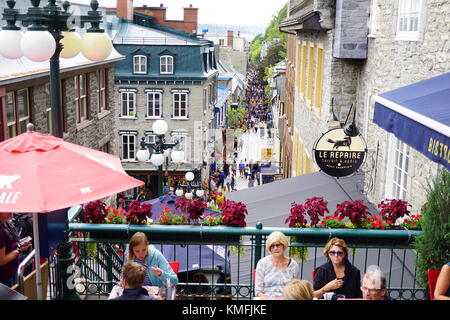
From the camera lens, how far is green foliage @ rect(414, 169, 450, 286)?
536 centimetres

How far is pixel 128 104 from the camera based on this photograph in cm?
3469

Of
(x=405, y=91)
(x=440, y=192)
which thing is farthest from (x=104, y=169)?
(x=405, y=91)

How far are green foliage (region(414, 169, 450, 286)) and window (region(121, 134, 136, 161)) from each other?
2989 centimetres

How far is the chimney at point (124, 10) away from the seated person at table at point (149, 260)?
33.9m

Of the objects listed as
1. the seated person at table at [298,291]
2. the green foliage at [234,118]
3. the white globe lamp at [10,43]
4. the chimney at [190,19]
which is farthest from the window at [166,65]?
the seated person at table at [298,291]

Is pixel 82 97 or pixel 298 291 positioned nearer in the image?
pixel 298 291

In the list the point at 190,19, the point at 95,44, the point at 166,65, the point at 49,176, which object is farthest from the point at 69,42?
the point at 190,19

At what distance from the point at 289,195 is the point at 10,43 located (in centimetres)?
798

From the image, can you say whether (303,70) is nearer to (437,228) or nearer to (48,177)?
(437,228)

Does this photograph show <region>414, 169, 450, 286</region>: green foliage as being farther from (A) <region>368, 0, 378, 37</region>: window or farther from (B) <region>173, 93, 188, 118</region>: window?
(B) <region>173, 93, 188, 118</region>: window

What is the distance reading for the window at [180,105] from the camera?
34.7 metres

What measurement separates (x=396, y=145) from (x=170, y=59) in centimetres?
Answer: 2629

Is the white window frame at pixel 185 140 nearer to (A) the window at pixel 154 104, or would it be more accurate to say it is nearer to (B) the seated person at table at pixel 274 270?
(A) the window at pixel 154 104

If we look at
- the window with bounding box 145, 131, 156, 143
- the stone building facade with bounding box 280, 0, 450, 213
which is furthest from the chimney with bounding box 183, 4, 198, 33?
the stone building facade with bounding box 280, 0, 450, 213
